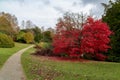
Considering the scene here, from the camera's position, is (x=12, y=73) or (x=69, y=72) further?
(x=69, y=72)

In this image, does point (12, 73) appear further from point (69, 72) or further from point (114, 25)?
point (114, 25)

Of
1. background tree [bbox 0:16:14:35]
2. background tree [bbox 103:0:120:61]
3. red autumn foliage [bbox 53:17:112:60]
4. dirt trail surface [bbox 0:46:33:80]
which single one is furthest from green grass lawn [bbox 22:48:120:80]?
background tree [bbox 0:16:14:35]

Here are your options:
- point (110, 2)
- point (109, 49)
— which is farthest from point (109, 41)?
point (110, 2)

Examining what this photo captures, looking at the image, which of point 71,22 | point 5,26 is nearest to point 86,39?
point 71,22

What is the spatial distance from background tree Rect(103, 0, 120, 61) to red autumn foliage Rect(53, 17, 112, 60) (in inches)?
43.8

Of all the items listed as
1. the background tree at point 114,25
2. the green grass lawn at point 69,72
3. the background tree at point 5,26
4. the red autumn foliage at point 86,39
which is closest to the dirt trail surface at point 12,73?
the green grass lawn at point 69,72

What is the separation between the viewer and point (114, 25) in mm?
32062

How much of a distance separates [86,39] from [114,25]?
4896 millimetres

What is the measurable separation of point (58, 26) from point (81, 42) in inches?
145

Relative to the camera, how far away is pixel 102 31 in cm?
2884

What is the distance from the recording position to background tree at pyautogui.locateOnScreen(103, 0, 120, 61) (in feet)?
102

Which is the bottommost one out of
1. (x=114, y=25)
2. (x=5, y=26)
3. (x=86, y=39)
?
(x=86, y=39)

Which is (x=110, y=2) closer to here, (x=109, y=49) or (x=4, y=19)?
(x=109, y=49)

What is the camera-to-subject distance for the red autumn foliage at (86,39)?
2875cm
